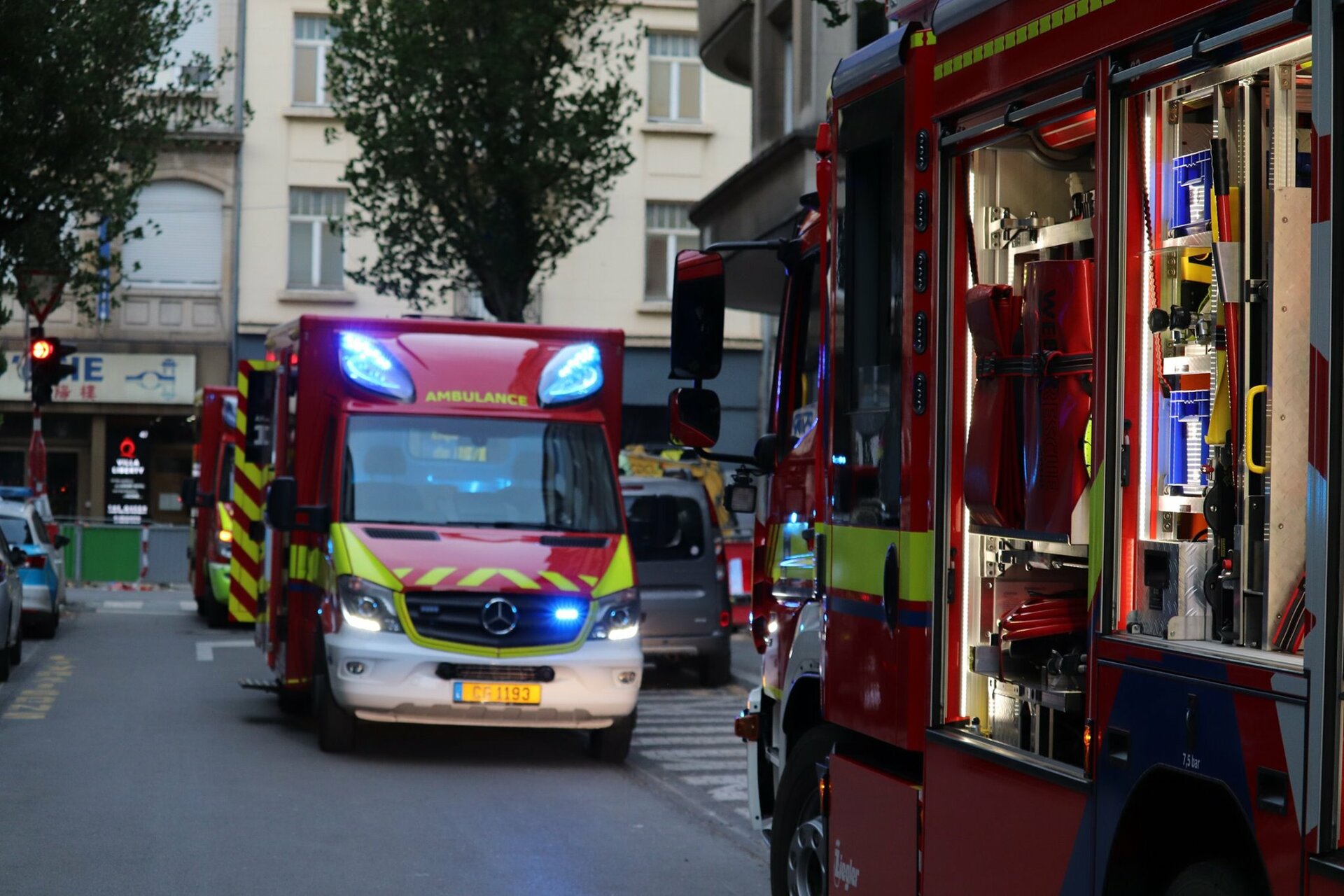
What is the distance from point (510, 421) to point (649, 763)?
238cm

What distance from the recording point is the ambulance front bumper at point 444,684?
11.0 metres

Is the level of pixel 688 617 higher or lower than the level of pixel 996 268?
lower

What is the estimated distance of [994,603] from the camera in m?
4.98

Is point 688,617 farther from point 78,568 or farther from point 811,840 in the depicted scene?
point 78,568

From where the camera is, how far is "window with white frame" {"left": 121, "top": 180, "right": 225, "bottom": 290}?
34688 mm

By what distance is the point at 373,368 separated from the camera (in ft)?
39.7

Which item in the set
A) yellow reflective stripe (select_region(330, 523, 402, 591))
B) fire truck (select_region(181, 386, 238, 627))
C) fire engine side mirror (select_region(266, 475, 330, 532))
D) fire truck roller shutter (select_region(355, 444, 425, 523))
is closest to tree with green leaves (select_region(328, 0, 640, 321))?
fire truck (select_region(181, 386, 238, 627))

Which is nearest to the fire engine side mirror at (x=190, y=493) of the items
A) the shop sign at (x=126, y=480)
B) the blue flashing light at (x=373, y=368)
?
the shop sign at (x=126, y=480)

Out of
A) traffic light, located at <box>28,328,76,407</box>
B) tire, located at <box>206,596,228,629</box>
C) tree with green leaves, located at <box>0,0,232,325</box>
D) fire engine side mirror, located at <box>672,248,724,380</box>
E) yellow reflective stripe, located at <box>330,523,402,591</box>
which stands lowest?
tire, located at <box>206,596,228,629</box>

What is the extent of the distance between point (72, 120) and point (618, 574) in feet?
41.5

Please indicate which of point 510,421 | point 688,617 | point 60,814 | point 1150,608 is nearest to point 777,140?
point 688,617

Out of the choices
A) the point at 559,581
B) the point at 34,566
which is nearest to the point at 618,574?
the point at 559,581

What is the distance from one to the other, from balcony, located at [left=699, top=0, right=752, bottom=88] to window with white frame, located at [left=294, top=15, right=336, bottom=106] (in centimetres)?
1124

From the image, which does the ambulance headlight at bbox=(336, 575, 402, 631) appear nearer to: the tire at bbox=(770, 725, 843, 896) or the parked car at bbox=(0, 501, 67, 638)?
the tire at bbox=(770, 725, 843, 896)
